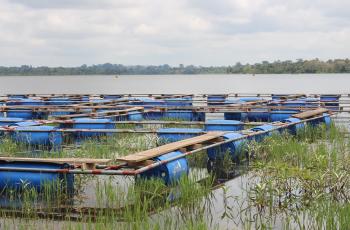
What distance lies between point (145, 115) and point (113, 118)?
2.41m

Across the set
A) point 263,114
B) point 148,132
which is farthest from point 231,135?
point 263,114

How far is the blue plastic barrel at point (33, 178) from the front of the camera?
9.87 m

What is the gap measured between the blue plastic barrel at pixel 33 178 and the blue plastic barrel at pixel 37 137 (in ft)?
13.9

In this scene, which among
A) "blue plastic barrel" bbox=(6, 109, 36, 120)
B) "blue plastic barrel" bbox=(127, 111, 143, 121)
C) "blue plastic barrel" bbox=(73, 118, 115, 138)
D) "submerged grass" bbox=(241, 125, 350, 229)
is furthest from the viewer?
"blue plastic barrel" bbox=(6, 109, 36, 120)

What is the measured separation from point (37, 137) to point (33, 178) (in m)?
4.86

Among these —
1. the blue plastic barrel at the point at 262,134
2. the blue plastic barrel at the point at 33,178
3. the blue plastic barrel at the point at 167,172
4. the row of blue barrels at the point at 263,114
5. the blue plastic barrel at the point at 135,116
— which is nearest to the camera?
the blue plastic barrel at the point at 33,178

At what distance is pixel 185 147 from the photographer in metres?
11.6

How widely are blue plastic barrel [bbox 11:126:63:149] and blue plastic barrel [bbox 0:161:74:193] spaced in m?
4.23

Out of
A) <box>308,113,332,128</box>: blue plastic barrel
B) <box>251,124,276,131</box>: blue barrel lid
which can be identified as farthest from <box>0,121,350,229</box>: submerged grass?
<box>308,113,332,128</box>: blue plastic barrel

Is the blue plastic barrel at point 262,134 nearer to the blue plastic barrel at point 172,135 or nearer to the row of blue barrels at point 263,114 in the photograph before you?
the blue plastic barrel at point 172,135

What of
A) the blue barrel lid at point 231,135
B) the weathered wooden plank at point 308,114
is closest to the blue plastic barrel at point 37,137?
the blue barrel lid at point 231,135

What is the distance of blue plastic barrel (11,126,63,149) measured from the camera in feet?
47.9

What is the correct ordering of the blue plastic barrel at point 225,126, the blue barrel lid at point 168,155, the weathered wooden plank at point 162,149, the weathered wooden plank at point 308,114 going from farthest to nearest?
the weathered wooden plank at point 308,114
the blue plastic barrel at point 225,126
the blue barrel lid at point 168,155
the weathered wooden plank at point 162,149

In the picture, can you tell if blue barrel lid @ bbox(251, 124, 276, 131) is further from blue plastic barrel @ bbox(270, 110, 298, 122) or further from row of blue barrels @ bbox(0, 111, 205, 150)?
blue plastic barrel @ bbox(270, 110, 298, 122)
